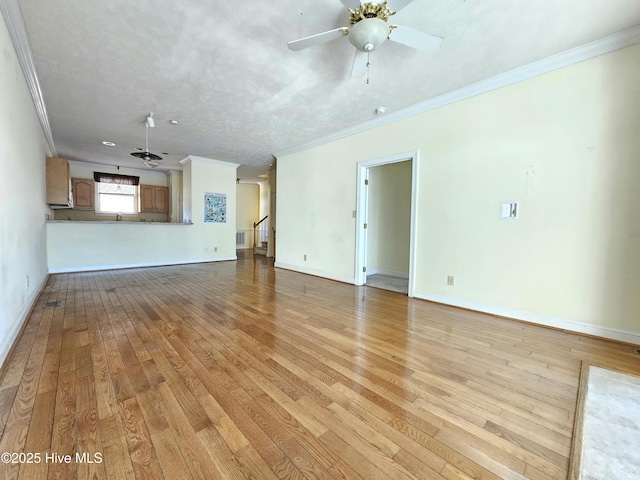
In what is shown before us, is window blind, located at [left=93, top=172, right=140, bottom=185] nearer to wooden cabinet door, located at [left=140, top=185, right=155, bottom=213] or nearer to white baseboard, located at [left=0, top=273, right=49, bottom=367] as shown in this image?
wooden cabinet door, located at [left=140, top=185, right=155, bottom=213]

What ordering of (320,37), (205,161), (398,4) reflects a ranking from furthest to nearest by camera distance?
1. (205,161)
2. (320,37)
3. (398,4)

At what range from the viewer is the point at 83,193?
7.17 meters

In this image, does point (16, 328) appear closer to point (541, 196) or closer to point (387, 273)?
point (541, 196)

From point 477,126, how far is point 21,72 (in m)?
4.93

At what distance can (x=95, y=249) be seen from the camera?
18.7 feet

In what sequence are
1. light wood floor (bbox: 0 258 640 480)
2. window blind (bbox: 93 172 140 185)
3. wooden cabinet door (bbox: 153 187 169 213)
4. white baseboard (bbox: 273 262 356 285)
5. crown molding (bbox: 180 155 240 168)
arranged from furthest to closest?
wooden cabinet door (bbox: 153 187 169 213), window blind (bbox: 93 172 140 185), crown molding (bbox: 180 155 240 168), white baseboard (bbox: 273 262 356 285), light wood floor (bbox: 0 258 640 480)

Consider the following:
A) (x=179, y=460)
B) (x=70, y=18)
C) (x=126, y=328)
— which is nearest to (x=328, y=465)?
(x=179, y=460)

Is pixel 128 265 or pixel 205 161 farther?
pixel 205 161

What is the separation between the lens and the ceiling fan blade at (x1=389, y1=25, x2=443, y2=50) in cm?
194

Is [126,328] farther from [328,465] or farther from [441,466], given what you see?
[441,466]

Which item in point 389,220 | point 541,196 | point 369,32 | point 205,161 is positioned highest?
point 205,161

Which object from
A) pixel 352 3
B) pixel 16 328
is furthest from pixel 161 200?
pixel 352 3

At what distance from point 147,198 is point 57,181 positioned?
3334 millimetres

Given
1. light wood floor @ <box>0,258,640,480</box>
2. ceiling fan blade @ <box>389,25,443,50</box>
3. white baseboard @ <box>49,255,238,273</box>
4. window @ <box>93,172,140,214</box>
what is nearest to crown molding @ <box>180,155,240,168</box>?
window @ <box>93,172,140,214</box>
